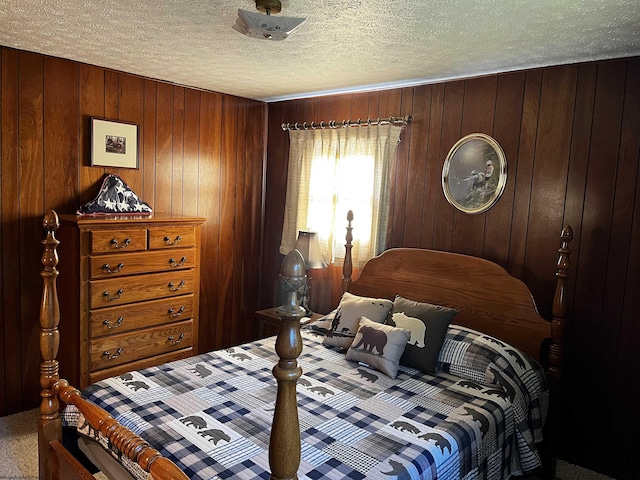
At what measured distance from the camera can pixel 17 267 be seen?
315 cm

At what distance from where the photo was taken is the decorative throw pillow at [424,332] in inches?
105

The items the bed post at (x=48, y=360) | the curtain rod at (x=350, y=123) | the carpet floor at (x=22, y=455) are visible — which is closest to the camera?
the bed post at (x=48, y=360)

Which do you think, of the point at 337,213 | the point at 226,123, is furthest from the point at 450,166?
the point at 226,123

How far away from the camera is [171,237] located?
11.0 feet

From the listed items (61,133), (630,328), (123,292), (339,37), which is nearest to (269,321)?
(123,292)

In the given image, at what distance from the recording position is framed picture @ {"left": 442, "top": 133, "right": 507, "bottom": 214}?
10.1 feet

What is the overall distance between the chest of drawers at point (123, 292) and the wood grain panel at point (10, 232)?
0.32m

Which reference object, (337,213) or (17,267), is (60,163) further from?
(337,213)

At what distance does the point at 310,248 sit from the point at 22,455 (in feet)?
7.34

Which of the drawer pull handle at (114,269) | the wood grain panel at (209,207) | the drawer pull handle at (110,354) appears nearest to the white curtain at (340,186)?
the wood grain panel at (209,207)

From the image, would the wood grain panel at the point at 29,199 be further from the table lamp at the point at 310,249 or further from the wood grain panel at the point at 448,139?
the wood grain panel at the point at 448,139

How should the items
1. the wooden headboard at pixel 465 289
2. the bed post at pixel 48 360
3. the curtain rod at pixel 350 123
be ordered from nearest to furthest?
the bed post at pixel 48 360 < the wooden headboard at pixel 465 289 < the curtain rod at pixel 350 123

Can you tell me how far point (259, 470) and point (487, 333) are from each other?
5.97ft

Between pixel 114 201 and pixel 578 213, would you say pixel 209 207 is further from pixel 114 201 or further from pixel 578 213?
pixel 578 213
